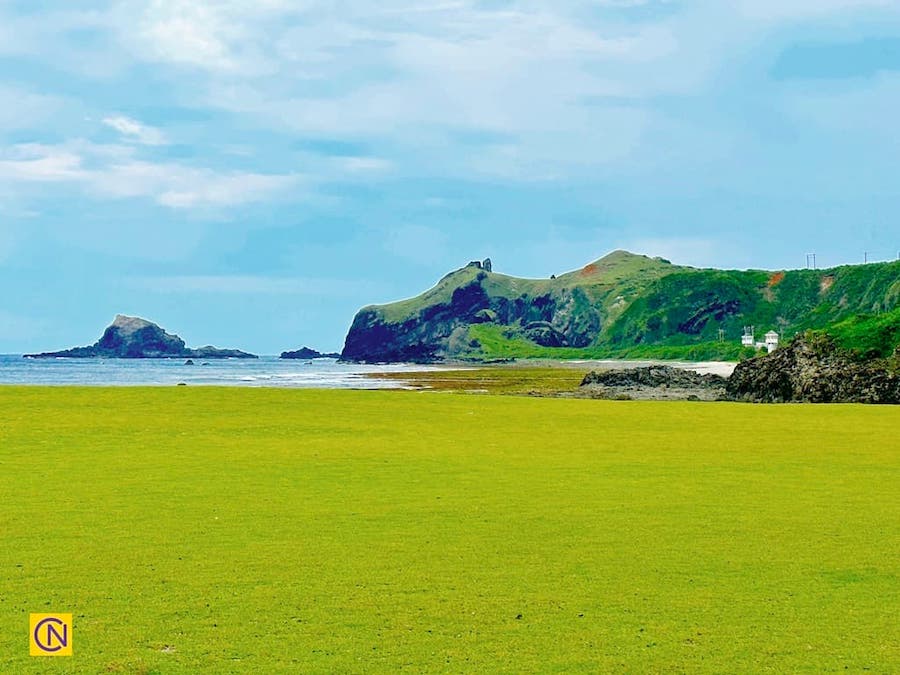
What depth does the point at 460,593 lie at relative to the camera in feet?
34.0

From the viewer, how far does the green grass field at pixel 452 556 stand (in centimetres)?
872

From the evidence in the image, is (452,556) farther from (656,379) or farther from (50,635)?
(656,379)

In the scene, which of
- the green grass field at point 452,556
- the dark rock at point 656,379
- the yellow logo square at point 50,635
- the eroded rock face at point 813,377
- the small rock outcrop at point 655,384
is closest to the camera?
the yellow logo square at point 50,635

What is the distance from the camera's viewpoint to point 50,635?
8.84 meters

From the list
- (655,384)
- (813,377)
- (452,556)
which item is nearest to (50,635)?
(452,556)

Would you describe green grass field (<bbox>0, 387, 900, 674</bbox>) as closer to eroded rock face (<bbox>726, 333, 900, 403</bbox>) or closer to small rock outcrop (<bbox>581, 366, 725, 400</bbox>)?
eroded rock face (<bbox>726, 333, 900, 403</bbox>)

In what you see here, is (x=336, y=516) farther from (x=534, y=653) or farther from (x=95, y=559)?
(x=534, y=653)

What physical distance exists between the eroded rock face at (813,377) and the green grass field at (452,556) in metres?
37.9

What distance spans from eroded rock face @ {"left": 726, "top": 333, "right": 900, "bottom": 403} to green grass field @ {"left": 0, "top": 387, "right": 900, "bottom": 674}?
37.9 meters

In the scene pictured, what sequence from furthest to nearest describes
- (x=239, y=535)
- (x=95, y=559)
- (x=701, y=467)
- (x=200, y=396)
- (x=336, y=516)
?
1. (x=200, y=396)
2. (x=701, y=467)
3. (x=336, y=516)
4. (x=239, y=535)
5. (x=95, y=559)

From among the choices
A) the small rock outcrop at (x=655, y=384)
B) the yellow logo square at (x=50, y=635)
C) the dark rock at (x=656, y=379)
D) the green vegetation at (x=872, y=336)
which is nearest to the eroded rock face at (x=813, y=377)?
the green vegetation at (x=872, y=336)

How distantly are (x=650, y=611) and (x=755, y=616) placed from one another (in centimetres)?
116

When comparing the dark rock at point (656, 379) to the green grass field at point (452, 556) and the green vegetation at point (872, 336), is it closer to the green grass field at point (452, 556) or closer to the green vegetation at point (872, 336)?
the green vegetation at point (872, 336)

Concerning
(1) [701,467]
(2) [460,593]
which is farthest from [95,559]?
(1) [701,467]
